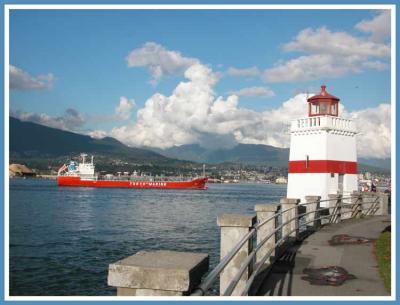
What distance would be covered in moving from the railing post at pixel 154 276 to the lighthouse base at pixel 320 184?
52.7 feet

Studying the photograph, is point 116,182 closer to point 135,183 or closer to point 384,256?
point 135,183

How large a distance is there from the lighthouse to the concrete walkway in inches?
262

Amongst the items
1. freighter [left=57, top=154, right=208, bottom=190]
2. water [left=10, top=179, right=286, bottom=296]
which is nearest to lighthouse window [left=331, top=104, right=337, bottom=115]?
water [left=10, top=179, right=286, bottom=296]

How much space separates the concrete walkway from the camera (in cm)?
639

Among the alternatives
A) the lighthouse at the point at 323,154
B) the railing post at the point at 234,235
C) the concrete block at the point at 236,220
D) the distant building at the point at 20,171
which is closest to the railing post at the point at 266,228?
the railing post at the point at 234,235

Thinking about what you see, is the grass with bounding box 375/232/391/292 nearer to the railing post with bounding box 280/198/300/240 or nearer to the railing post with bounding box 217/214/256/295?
the railing post with bounding box 280/198/300/240

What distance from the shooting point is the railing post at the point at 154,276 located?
3.00 meters

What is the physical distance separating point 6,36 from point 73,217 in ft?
111

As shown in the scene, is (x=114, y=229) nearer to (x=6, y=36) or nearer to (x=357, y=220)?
(x=357, y=220)

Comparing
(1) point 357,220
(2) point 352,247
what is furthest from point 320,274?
(1) point 357,220

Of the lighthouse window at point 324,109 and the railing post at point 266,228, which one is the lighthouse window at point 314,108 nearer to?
the lighthouse window at point 324,109

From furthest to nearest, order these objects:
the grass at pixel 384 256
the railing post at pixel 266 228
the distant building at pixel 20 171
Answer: the distant building at pixel 20 171 < the railing post at pixel 266 228 < the grass at pixel 384 256

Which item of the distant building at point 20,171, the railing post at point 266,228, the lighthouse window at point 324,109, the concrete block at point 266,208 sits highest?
the lighthouse window at point 324,109

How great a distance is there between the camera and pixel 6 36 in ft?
20.7
